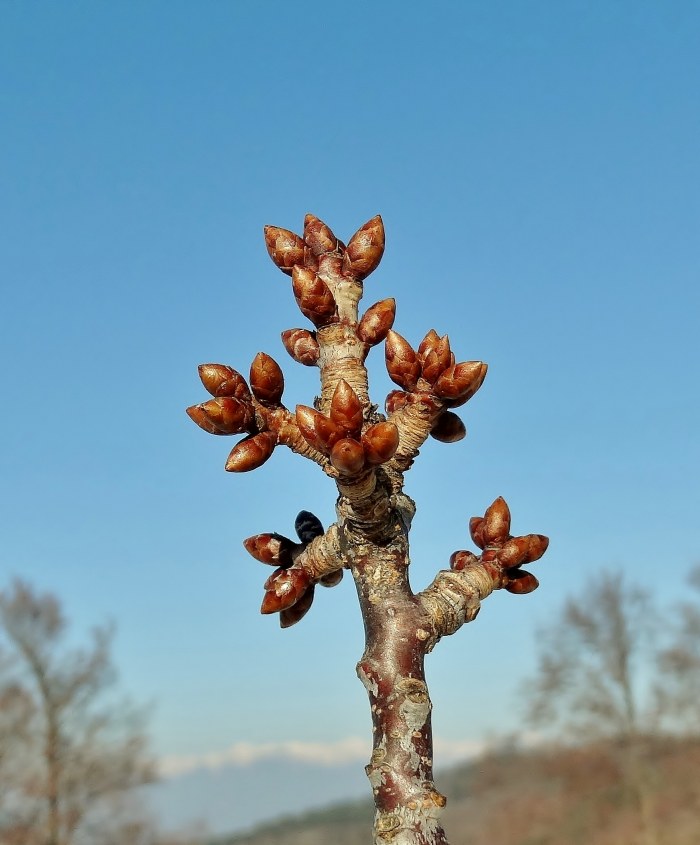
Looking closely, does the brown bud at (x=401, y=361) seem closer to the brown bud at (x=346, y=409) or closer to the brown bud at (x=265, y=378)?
the brown bud at (x=265, y=378)

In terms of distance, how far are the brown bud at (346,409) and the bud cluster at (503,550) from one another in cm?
80

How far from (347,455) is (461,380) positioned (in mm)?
433

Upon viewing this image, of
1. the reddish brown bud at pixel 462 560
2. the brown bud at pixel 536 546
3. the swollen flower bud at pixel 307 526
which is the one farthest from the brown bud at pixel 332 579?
the brown bud at pixel 536 546

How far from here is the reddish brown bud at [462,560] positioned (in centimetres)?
229

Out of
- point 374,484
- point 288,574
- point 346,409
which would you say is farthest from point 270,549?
point 346,409

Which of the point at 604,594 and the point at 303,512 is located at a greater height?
the point at 604,594

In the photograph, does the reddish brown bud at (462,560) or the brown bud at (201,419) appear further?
the reddish brown bud at (462,560)

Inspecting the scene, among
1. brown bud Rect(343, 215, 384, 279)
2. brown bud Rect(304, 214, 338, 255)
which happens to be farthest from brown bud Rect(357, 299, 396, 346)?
brown bud Rect(304, 214, 338, 255)

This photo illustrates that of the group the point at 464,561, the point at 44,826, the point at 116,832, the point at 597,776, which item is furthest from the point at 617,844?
the point at 464,561

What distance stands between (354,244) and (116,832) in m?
16.7

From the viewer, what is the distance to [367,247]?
2168 mm

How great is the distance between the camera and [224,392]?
1.93m

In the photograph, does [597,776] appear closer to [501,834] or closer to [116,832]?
[501,834]

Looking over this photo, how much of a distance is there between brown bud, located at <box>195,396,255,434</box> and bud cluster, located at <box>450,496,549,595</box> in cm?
72
